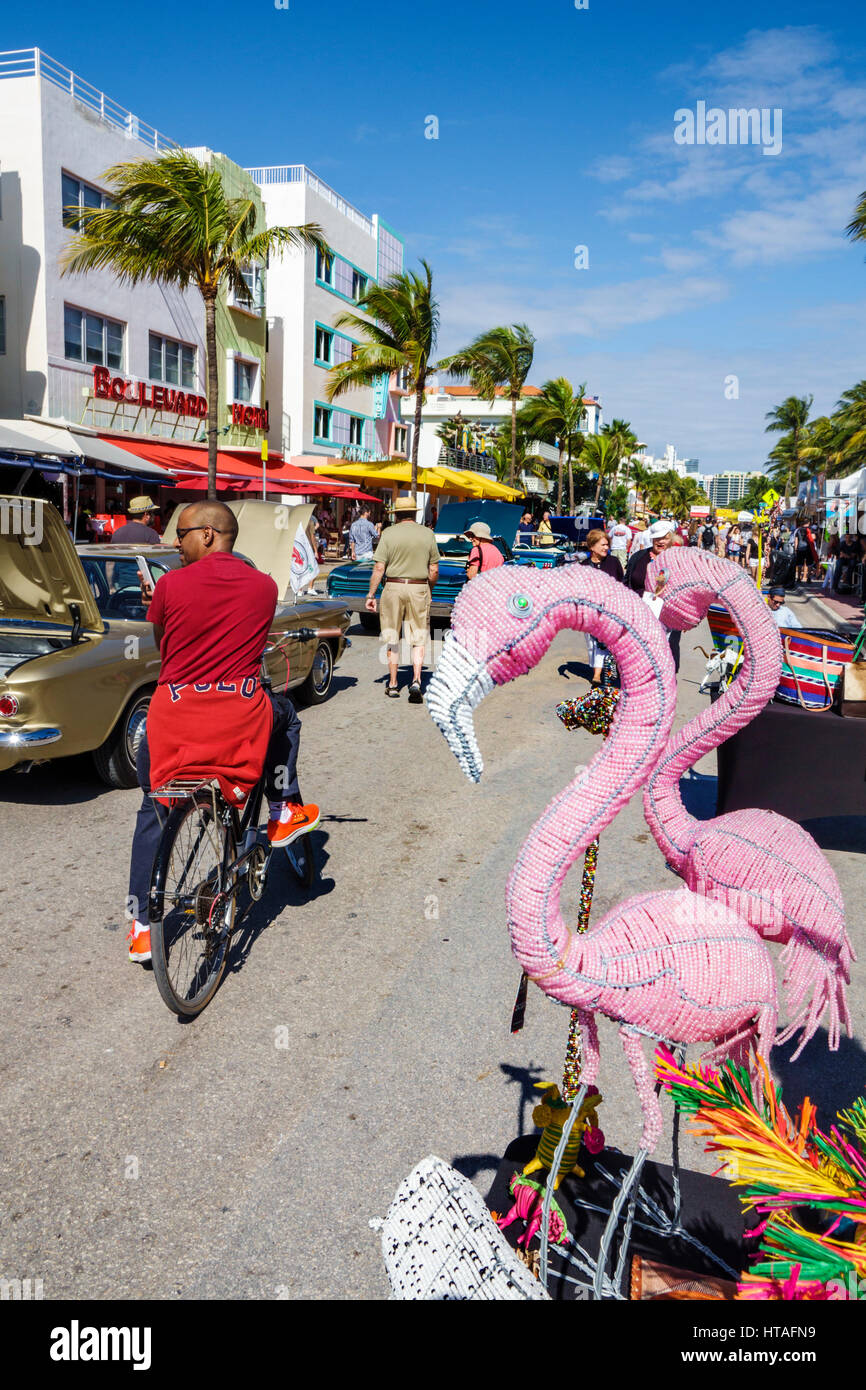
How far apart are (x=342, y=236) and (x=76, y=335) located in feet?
57.0

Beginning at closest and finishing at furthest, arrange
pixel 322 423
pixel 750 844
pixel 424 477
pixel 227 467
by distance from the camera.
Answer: pixel 750 844, pixel 227 467, pixel 424 477, pixel 322 423

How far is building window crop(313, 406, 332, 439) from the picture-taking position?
3362 cm

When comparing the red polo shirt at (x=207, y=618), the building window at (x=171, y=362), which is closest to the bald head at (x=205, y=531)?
the red polo shirt at (x=207, y=618)

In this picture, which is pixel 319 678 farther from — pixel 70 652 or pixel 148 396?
pixel 148 396

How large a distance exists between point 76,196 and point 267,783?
21515 millimetres

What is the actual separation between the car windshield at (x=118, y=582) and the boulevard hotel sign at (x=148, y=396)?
16.2 metres

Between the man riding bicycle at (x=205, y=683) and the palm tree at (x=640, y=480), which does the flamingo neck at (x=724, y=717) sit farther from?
the palm tree at (x=640, y=480)

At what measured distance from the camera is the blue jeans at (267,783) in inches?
139

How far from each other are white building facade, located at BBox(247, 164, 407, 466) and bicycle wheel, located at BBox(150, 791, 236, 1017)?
29.5 m

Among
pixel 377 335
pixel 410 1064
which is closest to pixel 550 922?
pixel 410 1064

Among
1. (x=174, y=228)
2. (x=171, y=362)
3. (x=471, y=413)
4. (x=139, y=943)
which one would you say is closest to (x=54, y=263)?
(x=171, y=362)

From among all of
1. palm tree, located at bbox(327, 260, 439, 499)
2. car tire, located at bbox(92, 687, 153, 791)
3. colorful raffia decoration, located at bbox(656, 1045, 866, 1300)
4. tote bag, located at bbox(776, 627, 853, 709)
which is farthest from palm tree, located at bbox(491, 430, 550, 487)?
colorful raffia decoration, located at bbox(656, 1045, 866, 1300)

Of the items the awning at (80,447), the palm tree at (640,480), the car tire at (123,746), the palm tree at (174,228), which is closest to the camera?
the car tire at (123,746)

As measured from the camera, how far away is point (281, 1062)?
3285 mm
